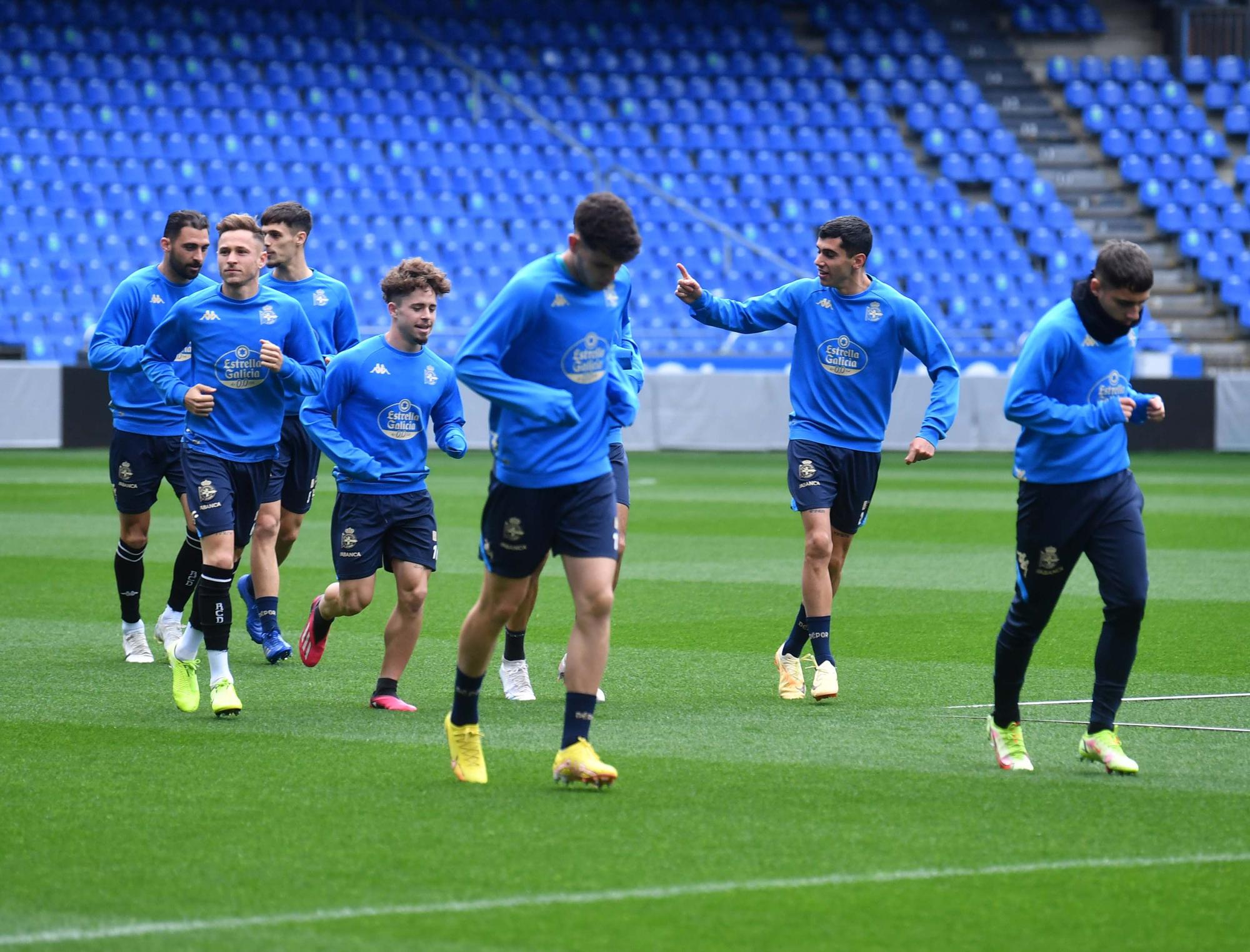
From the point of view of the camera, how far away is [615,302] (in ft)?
20.5

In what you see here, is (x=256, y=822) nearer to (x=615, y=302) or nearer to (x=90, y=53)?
(x=615, y=302)

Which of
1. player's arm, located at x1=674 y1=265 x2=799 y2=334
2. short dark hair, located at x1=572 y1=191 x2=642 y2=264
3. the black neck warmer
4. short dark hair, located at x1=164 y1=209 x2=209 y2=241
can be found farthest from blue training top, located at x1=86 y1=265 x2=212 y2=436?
the black neck warmer

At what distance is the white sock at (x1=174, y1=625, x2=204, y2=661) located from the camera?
25.2 ft

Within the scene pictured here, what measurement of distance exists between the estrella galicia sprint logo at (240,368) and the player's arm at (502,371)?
6.95 ft

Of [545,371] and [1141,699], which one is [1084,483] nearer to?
[545,371]

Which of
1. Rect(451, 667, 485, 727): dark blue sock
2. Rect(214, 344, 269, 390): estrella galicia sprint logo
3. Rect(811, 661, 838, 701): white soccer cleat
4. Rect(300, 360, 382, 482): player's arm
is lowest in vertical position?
Rect(811, 661, 838, 701): white soccer cleat

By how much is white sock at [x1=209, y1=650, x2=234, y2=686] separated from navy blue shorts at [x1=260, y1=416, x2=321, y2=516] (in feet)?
6.11

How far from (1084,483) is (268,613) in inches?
179

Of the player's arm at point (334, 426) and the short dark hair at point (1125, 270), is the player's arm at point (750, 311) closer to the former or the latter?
the player's arm at point (334, 426)

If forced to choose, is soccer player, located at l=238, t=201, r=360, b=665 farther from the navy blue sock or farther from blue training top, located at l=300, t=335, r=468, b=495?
the navy blue sock

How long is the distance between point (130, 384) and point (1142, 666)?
5220 millimetres

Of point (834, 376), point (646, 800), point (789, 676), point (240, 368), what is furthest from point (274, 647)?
point (646, 800)

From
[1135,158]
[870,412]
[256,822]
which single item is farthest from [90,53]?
[256,822]

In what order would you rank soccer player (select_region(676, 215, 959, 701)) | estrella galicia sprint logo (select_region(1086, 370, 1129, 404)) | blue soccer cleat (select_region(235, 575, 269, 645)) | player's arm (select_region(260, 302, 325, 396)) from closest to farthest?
estrella galicia sprint logo (select_region(1086, 370, 1129, 404))
player's arm (select_region(260, 302, 325, 396))
soccer player (select_region(676, 215, 959, 701))
blue soccer cleat (select_region(235, 575, 269, 645))
